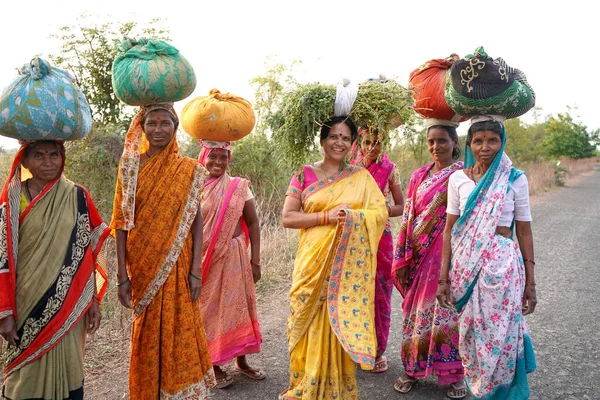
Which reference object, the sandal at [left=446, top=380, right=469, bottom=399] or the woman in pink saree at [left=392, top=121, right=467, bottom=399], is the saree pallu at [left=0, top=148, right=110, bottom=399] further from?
the sandal at [left=446, top=380, right=469, bottom=399]

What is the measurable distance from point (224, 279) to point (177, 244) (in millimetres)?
837

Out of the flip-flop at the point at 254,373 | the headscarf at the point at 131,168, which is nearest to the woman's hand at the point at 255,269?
the flip-flop at the point at 254,373

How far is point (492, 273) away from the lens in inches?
125

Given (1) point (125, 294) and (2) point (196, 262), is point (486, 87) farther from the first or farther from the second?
(1) point (125, 294)

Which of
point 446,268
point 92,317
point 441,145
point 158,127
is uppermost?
point 158,127

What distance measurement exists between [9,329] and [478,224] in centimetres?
283

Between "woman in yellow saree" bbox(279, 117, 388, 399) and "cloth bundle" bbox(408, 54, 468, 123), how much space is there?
726 mm

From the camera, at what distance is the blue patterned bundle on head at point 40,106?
102 inches

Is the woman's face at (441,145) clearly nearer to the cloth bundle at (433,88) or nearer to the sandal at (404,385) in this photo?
the cloth bundle at (433,88)

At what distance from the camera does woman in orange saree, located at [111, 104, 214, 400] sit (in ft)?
10.4

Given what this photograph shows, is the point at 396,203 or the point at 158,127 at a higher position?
the point at 158,127

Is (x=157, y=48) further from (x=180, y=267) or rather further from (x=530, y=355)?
(x=530, y=355)

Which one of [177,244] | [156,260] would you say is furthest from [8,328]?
[177,244]

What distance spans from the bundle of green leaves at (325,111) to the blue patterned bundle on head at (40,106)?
1309 mm
